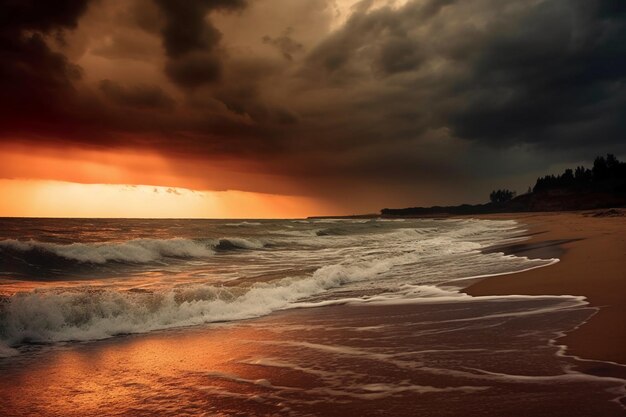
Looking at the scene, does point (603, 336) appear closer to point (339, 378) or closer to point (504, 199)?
point (339, 378)

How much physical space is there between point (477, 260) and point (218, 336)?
11.1 meters

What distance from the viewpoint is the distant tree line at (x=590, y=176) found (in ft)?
390

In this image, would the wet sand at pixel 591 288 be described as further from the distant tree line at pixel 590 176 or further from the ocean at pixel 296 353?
the distant tree line at pixel 590 176

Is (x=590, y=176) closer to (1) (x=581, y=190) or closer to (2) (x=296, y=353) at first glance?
(1) (x=581, y=190)

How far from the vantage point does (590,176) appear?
128m

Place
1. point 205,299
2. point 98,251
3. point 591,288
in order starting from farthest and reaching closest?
point 98,251 → point 205,299 → point 591,288

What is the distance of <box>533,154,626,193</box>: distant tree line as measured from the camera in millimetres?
118812

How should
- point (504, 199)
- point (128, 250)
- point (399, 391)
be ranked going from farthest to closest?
1. point (504, 199)
2. point (128, 250)
3. point (399, 391)

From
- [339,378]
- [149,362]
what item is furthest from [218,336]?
Result: [339,378]

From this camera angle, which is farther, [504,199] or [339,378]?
[504,199]

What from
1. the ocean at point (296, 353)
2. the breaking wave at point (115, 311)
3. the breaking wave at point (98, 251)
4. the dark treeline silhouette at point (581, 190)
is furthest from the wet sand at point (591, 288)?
the dark treeline silhouette at point (581, 190)

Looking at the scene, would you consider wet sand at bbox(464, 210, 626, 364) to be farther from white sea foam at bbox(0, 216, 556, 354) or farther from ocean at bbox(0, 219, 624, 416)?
white sea foam at bbox(0, 216, 556, 354)

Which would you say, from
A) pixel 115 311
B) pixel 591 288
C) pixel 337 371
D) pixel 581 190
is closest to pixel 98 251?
pixel 115 311

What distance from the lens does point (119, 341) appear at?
6840 mm
